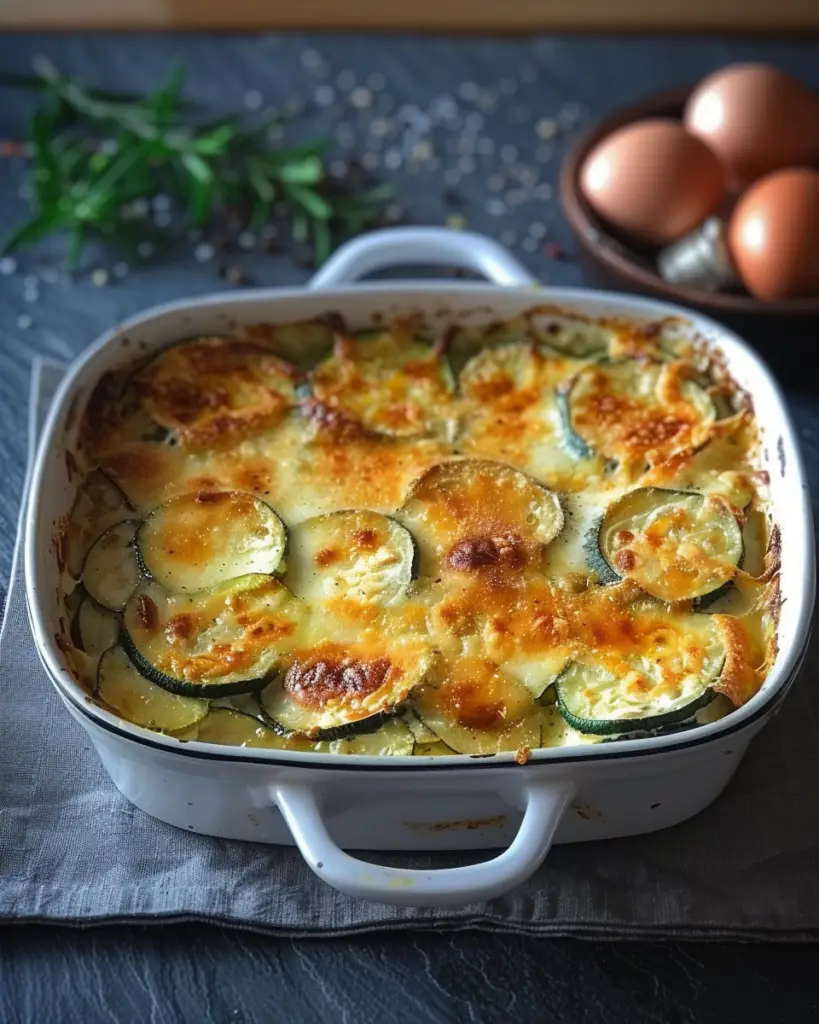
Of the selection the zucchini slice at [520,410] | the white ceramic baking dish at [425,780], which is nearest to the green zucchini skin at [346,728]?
the white ceramic baking dish at [425,780]

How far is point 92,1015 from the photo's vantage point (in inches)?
67.1

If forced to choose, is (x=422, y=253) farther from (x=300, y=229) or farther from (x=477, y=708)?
(x=477, y=708)

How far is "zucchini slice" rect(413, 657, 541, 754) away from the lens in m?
1.76

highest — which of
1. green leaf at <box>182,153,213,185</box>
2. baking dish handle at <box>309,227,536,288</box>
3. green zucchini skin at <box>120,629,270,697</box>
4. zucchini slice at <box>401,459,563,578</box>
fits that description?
green leaf at <box>182,153,213,185</box>

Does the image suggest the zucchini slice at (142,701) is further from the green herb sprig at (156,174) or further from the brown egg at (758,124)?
the brown egg at (758,124)

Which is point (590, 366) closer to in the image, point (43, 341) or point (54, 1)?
point (43, 341)

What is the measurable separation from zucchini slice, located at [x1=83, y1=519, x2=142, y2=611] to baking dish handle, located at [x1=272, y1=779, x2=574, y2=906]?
51 centimetres

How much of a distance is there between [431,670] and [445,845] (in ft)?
0.92

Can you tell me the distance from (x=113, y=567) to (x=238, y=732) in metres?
0.40

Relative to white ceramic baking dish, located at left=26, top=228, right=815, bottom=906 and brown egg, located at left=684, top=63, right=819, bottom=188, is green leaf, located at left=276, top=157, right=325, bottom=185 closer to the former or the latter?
brown egg, located at left=684, top=63, right=819, bottom=188

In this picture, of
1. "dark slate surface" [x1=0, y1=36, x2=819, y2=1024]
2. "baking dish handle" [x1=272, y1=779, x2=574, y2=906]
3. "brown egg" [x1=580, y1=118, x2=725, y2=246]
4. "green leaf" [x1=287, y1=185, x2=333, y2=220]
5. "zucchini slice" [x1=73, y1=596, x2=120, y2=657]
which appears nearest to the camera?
"baking dish handle" [x1=272, y1=779, x2=574, y2=906]

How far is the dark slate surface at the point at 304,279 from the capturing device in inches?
67.7

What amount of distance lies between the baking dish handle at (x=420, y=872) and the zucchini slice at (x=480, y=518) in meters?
0.49

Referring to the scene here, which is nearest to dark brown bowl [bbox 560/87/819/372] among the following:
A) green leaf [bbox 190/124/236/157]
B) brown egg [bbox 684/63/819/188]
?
brown egg [bbox 684/63/819/188]
